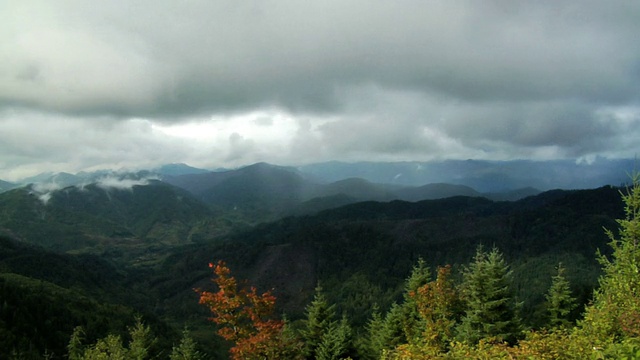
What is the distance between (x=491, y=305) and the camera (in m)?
40.8

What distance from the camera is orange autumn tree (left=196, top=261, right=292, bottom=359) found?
2641cm

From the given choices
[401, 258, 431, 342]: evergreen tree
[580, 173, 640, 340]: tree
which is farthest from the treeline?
[401, 258, 431, 342]: evergreen tree

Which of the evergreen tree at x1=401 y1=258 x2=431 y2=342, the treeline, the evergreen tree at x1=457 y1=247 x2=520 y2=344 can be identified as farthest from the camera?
the evergreen tree at x1=401 y1=258 x2=431 y2=342

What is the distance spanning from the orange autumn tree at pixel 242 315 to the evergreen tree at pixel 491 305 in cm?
2321

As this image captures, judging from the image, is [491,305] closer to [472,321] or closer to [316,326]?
[472,321]

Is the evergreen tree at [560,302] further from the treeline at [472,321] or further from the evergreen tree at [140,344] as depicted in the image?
the evergreen tree at [140,344]

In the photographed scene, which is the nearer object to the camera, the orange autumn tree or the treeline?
the treeline

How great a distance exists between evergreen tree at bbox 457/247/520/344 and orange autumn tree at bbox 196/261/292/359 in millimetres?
23212

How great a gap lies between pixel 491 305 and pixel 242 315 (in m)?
27.2

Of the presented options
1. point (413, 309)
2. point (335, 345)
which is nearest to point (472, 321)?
point (335, 345)

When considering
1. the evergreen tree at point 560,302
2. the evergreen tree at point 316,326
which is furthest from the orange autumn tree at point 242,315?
the evergreen tree at point 560,302

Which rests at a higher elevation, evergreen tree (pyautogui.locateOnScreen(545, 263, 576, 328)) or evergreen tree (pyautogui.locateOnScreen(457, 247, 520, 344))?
evergreen tree (pyautogui.locateOnScreen(457, 247, 520, 344))

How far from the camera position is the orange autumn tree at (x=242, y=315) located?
26.4 metres

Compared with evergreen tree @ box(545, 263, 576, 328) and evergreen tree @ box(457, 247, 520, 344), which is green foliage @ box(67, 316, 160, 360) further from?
evergreen tree @ box(545, 263, 576, 328)
